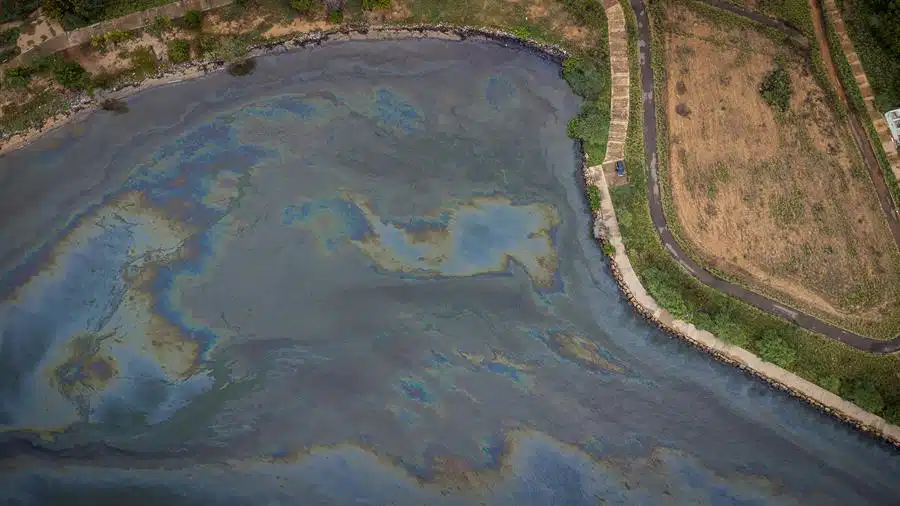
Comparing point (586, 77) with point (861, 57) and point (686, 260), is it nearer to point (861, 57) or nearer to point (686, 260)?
point (686, 260)

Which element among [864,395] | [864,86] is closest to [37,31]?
[864,86]

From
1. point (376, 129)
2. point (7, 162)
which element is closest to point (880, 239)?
point (376, 129)

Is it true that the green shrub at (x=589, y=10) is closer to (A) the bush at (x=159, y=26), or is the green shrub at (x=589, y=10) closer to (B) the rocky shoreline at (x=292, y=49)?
(B) the rocky shoreline at (x=292, y=49)

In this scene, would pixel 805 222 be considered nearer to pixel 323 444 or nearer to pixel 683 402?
pixel 683 402

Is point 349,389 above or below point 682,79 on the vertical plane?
below

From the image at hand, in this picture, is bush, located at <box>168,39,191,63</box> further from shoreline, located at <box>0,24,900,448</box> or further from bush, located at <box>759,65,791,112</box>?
bush, located at <box>759,65,791,112</box>

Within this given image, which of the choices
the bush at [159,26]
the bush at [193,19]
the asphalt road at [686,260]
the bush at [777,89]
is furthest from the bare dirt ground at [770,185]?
the bush at [159,26]

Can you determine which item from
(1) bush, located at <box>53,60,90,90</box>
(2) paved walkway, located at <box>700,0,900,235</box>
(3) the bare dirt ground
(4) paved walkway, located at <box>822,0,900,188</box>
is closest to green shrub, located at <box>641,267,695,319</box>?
(3) the bare dirt ground
